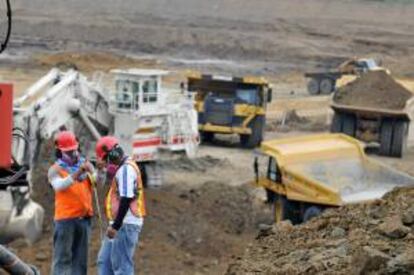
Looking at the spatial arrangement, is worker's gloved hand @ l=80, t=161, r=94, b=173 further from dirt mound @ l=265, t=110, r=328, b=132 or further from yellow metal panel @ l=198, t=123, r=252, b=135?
dirt mound @ l=265, t=110, r=328, b=132

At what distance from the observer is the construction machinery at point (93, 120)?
49.2ft

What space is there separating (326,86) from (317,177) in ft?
75.7

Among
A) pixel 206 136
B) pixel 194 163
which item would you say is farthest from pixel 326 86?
pixel 194 163

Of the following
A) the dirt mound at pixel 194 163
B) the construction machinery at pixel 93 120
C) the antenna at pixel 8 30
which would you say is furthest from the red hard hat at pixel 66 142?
the dirt mound at pixel 194 163

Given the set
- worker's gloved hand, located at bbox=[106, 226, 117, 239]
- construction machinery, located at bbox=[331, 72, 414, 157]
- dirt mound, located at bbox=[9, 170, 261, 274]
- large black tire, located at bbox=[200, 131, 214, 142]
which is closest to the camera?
worker's gloved hand, located at bbox=[106, 226, 117, 239]

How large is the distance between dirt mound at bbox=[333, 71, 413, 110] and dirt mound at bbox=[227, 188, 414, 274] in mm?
16562

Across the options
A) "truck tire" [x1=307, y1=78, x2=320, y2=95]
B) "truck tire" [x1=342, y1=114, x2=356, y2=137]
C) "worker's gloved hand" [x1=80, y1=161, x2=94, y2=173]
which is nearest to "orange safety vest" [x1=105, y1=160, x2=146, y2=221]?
"worker's gloved hand" [x1=80, y1=161, x2=94, y2=173]

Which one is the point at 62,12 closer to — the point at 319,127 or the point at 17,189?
the point at 319,127

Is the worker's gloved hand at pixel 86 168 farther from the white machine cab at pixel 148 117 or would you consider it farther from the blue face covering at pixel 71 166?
the white machine cab at pixel 148 117

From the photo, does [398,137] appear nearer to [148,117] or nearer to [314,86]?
[148,117]

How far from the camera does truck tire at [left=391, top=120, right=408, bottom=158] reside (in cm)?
2739

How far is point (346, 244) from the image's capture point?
351 inches

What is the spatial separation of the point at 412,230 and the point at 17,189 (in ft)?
24.0

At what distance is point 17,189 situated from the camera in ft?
48.5
